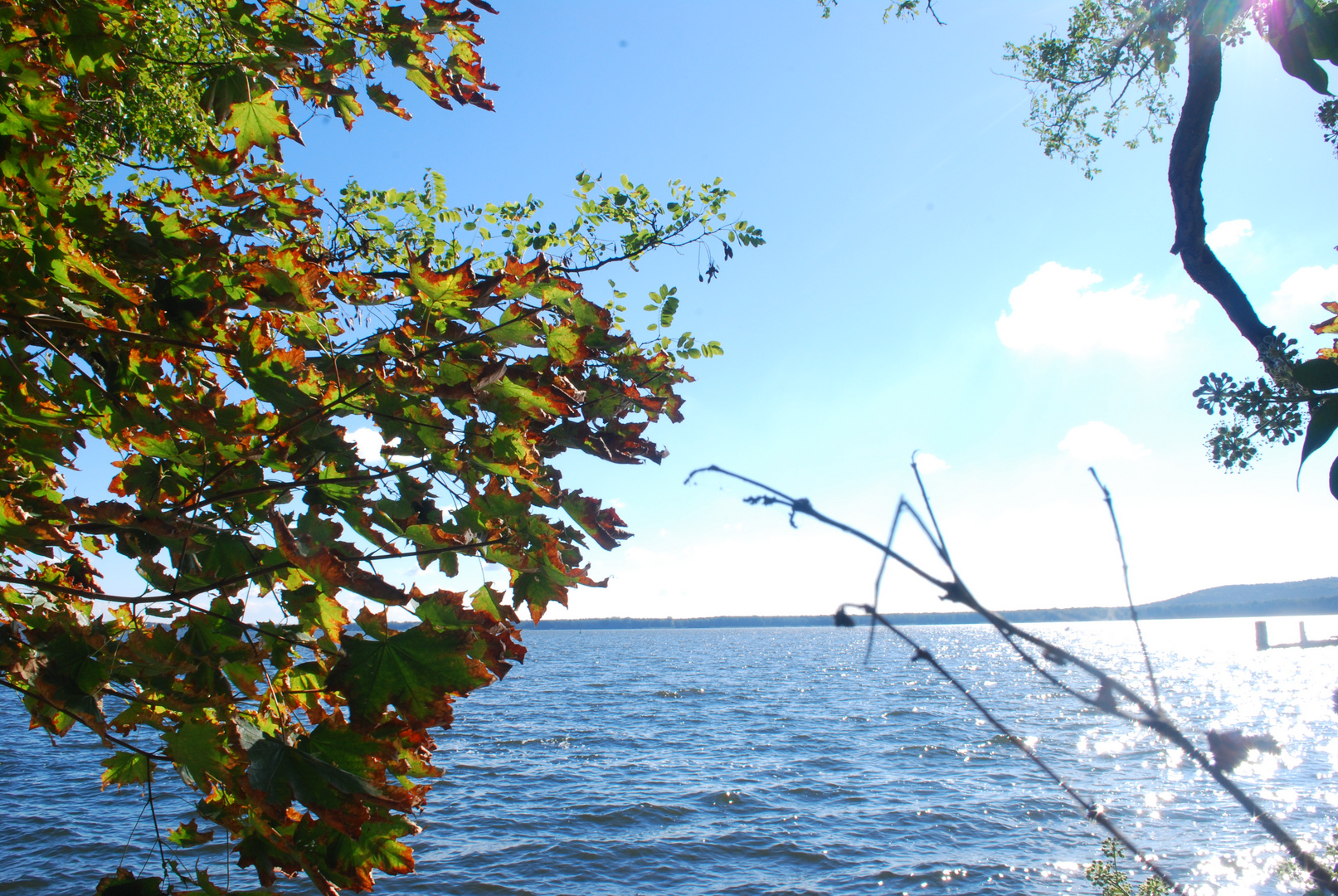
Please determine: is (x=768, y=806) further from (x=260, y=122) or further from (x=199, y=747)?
(x=260, y=122)

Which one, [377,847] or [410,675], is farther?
[377,847]

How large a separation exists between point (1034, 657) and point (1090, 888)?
727 inches

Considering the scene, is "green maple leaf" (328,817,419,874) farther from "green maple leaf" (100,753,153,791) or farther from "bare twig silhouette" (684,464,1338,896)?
"bare twig silhouette" (684,464,1338,896)

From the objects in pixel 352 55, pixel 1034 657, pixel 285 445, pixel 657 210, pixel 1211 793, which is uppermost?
Result: pixel 657 210

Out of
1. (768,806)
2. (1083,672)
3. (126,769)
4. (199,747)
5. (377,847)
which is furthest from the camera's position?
(768,806)

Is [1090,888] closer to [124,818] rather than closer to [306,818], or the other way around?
[306,818]

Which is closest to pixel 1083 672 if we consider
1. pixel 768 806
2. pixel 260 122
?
pixel 260 122

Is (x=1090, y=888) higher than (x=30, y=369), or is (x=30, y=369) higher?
(x=30, y=369)

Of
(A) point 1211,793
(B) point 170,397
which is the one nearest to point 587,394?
(B) point 170,397

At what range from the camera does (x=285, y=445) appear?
2125 mm

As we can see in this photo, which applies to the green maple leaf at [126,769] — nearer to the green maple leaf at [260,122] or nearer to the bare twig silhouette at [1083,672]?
the green maple leaf at [260,122]

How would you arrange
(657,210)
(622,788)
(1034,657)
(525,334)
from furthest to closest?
(622,788)
(657,210)
(525,334)
(1034,657)

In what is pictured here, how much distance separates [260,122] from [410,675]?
2072 millimetres

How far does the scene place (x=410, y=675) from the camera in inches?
72.3
